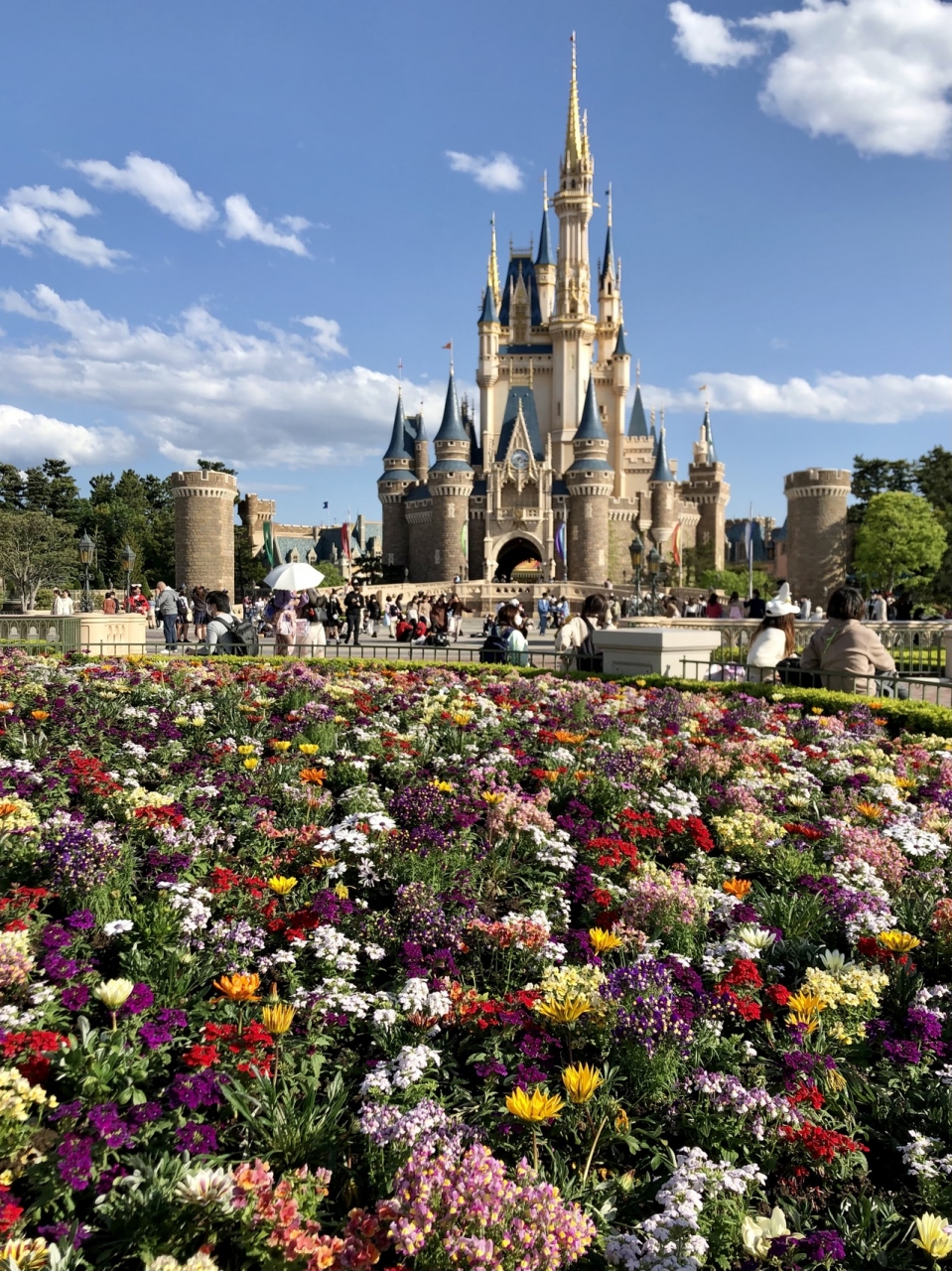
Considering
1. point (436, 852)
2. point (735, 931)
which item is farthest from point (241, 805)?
point (735, 931)

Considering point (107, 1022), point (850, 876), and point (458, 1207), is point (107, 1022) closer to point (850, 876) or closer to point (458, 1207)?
point (458, 1207)

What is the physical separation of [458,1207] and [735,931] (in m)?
1.81

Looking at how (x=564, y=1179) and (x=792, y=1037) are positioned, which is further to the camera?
(x=792, y=1037)

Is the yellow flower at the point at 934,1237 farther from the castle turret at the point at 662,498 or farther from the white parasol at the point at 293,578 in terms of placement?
the castle turret at the point at 662,498

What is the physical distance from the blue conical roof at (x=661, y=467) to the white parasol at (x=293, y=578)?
50347 mm

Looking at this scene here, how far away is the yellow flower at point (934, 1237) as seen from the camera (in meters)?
2.08

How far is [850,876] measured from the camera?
4.06 m

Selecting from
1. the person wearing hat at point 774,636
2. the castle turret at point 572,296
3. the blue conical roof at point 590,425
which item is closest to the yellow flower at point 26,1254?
the person wearing hat at point 774,636

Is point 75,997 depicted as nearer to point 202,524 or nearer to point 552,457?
point 202,524

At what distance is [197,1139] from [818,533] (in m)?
43.0

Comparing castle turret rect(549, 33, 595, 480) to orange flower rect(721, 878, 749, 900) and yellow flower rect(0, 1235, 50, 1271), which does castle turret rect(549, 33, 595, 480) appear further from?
yellow flower rect(0, 1235, 50, 1271)

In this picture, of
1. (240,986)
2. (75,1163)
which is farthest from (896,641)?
(75,1163)

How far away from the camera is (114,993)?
2.59 meters

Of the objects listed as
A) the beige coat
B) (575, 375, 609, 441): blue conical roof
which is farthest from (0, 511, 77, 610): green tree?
the beige coat
